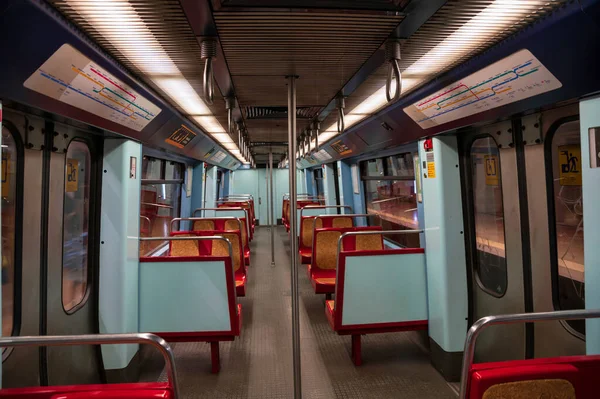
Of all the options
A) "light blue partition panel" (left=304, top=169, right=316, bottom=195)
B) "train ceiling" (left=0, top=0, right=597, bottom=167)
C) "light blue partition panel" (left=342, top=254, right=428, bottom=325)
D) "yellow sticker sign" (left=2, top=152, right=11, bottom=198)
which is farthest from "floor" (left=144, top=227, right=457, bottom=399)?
"light blue partition panel" (left=304, top=169, right=316, bottom=195)

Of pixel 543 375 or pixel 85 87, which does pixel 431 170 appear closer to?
pixel 543 375

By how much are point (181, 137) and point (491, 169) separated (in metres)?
3.65

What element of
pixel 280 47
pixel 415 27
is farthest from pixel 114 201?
pixel 415 27

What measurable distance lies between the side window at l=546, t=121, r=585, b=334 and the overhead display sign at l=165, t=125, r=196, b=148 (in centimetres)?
379

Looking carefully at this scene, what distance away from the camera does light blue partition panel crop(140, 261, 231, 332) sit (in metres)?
3.28

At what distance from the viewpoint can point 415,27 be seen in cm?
175

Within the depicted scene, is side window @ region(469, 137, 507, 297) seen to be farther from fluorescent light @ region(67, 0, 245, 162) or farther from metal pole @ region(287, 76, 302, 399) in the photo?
fluorescent light @ region(67, 0, 245, 162)

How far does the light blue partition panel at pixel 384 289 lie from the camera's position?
3.44 m

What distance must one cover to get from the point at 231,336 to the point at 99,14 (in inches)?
109

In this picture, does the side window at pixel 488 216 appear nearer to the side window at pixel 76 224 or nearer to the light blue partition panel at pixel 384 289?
the light blue partition panel at pixel 384 289

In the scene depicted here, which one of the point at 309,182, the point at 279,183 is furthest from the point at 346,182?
the point at 279,183

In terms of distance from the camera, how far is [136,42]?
1.96m

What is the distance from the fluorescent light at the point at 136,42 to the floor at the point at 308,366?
2.67 meters

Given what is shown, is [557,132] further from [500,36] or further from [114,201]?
[114,201]
